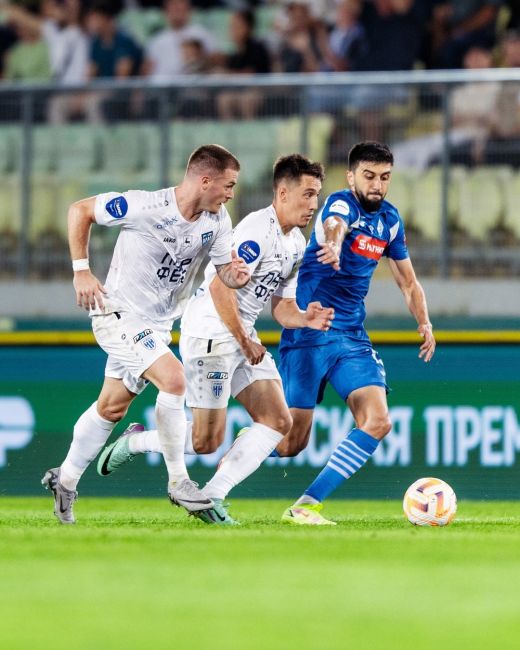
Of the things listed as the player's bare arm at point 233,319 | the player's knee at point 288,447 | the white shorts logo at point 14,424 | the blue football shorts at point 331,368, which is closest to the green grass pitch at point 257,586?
the player's knee at point 288,447

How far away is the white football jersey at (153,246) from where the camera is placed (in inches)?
324

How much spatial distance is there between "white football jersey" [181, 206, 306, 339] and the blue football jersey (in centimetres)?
19

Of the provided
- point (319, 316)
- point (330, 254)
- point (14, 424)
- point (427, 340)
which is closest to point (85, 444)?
point (319, 316)

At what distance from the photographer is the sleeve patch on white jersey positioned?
8.46 meters

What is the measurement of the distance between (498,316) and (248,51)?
4174 millimetres

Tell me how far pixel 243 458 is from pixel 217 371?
543 mm

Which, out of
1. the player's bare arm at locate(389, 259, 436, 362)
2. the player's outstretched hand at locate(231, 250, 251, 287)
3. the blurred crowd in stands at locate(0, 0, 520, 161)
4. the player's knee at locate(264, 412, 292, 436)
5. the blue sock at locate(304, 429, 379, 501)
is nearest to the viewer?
the player's outstretched hand at locate(231, 250, 251, 287)

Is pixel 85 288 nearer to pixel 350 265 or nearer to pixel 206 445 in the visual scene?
pixel 206 445

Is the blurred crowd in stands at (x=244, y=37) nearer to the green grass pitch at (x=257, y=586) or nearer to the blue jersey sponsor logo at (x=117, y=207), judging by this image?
the blue jersey sponsor logo at (x=117, y=207)

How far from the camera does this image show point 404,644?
419cm

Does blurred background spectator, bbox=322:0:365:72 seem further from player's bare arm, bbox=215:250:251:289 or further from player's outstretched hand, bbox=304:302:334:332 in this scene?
player's outstretched hand, bbox=304:302:334:332

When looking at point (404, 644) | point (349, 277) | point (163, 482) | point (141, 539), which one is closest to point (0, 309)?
point (163, 482)

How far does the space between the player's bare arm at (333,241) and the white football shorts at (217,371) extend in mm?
743

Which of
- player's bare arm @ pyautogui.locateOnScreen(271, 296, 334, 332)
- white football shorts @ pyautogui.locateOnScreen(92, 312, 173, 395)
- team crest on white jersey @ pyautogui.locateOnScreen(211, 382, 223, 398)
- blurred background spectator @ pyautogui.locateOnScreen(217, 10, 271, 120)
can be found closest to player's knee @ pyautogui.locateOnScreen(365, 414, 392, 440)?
player's bare arm @ pyautogui.locateOnScreen(271, 296, 334, 332)
